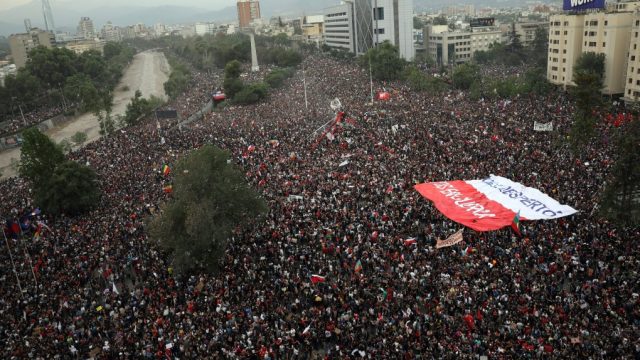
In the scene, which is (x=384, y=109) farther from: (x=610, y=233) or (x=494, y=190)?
(x=610, y=233)

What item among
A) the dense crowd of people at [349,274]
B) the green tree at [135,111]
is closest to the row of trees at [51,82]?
the green tree at [135,111]

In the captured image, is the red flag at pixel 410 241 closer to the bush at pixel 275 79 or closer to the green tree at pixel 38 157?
the green tree at pixel 38 157

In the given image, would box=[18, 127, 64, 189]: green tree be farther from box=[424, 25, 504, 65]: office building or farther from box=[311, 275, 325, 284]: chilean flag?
box=[424, 25, 504, 65]: office building

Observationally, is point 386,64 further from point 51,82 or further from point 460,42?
point 51,82

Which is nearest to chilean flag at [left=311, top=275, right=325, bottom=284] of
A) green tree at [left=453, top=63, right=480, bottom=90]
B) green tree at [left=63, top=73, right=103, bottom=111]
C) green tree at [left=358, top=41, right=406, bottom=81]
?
green tree at [left=453, top=63, right=480, bottom=90]

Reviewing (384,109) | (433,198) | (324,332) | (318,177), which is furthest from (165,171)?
(384,109)

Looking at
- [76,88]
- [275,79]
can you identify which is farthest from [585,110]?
[76,88]
